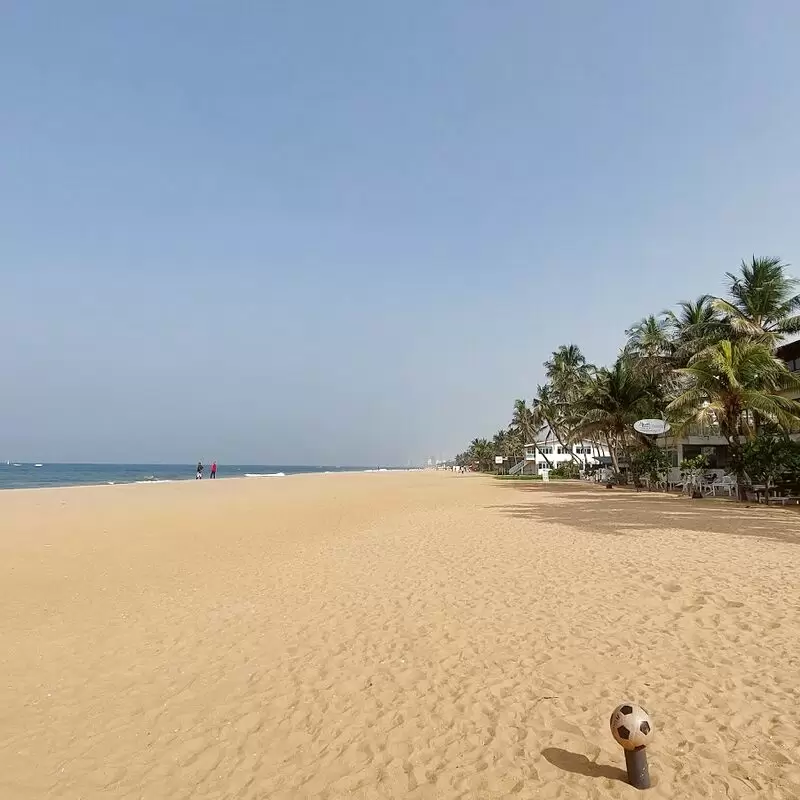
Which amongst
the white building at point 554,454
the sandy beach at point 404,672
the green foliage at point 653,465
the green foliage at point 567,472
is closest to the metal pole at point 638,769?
the sandy beach at point 404,672

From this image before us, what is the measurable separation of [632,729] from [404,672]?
2.29 m

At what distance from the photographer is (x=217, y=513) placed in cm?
1897

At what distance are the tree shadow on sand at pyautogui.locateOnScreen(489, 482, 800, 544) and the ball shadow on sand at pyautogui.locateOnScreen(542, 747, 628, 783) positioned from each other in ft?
29.9

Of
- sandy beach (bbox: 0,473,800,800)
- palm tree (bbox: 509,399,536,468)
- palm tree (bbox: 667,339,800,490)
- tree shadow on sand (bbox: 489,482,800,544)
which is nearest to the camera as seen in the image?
sandy beach (bbox: 0,473,800,800)

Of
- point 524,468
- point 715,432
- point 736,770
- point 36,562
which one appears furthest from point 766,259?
point 524,468

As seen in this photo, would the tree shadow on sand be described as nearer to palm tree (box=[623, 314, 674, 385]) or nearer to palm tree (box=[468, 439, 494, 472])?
palm tree (box=[623, 314, 674, 385])

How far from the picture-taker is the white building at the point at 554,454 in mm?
59006

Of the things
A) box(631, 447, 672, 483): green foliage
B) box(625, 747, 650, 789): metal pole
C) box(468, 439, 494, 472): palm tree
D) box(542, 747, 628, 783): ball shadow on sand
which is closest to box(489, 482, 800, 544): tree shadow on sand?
box(631, 447, 672, 483): green foliage

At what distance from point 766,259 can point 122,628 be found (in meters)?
30.5

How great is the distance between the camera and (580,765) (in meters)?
3.25

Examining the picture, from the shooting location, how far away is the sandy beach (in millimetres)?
3314

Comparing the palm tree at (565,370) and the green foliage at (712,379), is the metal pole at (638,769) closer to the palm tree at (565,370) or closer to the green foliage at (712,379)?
the green foliage at (712,379)

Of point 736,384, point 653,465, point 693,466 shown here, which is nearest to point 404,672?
point 736,384

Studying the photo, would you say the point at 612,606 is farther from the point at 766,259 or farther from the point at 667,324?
the point at 667,324
